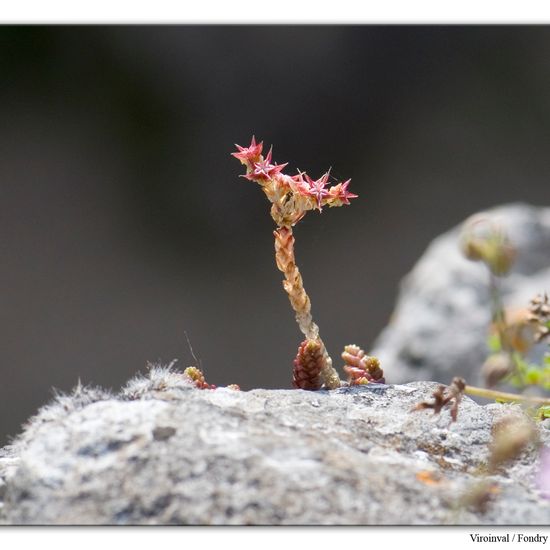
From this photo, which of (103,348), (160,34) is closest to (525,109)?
(160,34)

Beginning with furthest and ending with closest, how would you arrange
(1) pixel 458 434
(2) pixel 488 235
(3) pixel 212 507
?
(1) pixel 458 434
(2) pixel 488 235
(3) pixel 212 507

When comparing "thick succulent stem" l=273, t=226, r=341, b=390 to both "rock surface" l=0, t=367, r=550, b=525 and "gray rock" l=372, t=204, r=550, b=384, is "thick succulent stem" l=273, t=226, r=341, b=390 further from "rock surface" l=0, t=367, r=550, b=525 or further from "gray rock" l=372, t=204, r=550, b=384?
"gray rock" l=372, t=204, r=550, b=384

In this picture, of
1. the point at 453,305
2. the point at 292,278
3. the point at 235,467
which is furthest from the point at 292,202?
the point at 453,305

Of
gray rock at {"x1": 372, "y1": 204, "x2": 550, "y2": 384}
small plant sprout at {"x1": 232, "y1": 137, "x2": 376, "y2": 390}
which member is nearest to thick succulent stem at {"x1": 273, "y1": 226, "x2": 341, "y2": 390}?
small plant sprout at {"x1": 232, "y1": 137, "x2": 376, "y2": 390}

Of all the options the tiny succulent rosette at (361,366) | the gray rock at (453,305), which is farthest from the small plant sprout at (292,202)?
the gray rock at (453,305)

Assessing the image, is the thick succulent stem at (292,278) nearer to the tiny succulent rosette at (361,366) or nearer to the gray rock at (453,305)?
the tiny succulent rosette at (361,366)

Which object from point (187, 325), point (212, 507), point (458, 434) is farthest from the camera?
point (187, 325)

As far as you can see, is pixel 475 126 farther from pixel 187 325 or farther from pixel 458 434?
pixel 458 434
